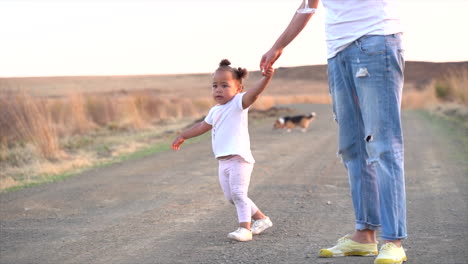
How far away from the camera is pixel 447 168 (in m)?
10.4

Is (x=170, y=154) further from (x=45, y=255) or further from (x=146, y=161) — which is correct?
(x=45, y=255)

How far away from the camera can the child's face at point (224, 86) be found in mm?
5652

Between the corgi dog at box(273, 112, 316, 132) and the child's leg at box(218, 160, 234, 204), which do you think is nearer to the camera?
the child's leg at box(218, 160, 234, 204)

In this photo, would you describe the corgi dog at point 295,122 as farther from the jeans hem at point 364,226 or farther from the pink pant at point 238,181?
the jeans hem at point 364,226

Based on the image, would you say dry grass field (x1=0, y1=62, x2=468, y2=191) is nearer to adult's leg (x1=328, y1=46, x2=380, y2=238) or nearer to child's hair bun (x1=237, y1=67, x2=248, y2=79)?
child's hair bun (x1=237, y1=67, x2=248, y2=79)

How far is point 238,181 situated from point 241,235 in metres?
0.43

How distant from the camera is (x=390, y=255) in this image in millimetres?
4125

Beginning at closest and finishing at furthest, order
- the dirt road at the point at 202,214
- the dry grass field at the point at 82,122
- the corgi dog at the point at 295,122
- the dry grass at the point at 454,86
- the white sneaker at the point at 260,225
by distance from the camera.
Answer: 1. the dirt road at the point at 202,214
2. the white sneaker at the point at 260,225
3. the dry grass field at the point at 82,122
4. the corgi dog at the point at 295,122
5. the dry grass at the point at 454,86

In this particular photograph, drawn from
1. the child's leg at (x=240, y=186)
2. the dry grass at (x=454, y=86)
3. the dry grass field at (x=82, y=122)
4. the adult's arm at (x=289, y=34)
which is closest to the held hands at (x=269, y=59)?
the adult's arm at (x=289, y=34)

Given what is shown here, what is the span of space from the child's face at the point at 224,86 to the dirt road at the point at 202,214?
44.6 inches

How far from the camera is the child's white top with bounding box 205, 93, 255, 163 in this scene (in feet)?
18.7

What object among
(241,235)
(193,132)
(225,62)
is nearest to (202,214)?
(193,132)

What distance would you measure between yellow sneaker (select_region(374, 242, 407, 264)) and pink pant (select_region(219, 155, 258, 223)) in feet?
5.56

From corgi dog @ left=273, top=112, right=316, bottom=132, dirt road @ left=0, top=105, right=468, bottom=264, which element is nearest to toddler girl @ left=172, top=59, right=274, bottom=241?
dirt road @ left=0, top=105, right=468, bottom=264
